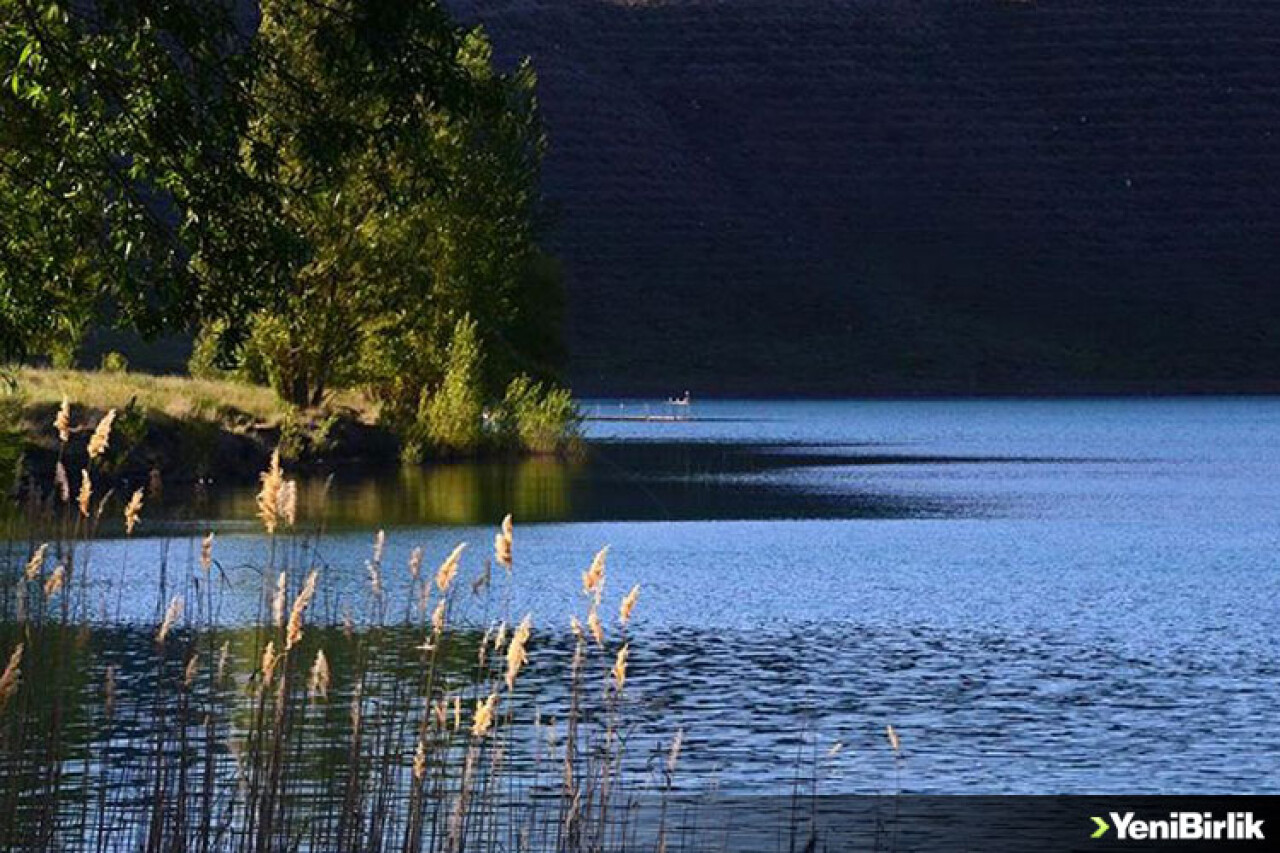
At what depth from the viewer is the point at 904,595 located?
1347 inches

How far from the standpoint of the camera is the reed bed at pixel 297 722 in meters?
12.0

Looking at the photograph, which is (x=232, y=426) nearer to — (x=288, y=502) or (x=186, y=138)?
(x=186, y=138)

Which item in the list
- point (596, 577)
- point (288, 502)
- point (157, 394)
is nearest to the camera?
point (596, 577)

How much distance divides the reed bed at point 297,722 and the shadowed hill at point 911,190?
125 meters

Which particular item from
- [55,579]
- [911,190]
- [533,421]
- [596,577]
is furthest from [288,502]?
[911,190]

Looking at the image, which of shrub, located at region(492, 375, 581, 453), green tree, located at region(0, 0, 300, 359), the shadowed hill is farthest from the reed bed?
the shadowed hill

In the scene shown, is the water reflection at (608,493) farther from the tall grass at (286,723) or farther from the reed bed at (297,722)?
the tall grass at (286,723)

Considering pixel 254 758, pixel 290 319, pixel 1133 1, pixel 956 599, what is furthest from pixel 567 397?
pixel 1133 1

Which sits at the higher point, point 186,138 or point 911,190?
point 911,190

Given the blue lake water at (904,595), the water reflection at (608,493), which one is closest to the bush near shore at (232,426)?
the water reflection at (608,493)

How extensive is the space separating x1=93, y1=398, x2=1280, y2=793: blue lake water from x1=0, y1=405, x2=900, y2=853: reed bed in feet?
2.89

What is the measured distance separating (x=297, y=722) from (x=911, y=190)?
6154 inches

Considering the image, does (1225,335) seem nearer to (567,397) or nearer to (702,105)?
(702,105)

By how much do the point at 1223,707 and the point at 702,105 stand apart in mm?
161901
